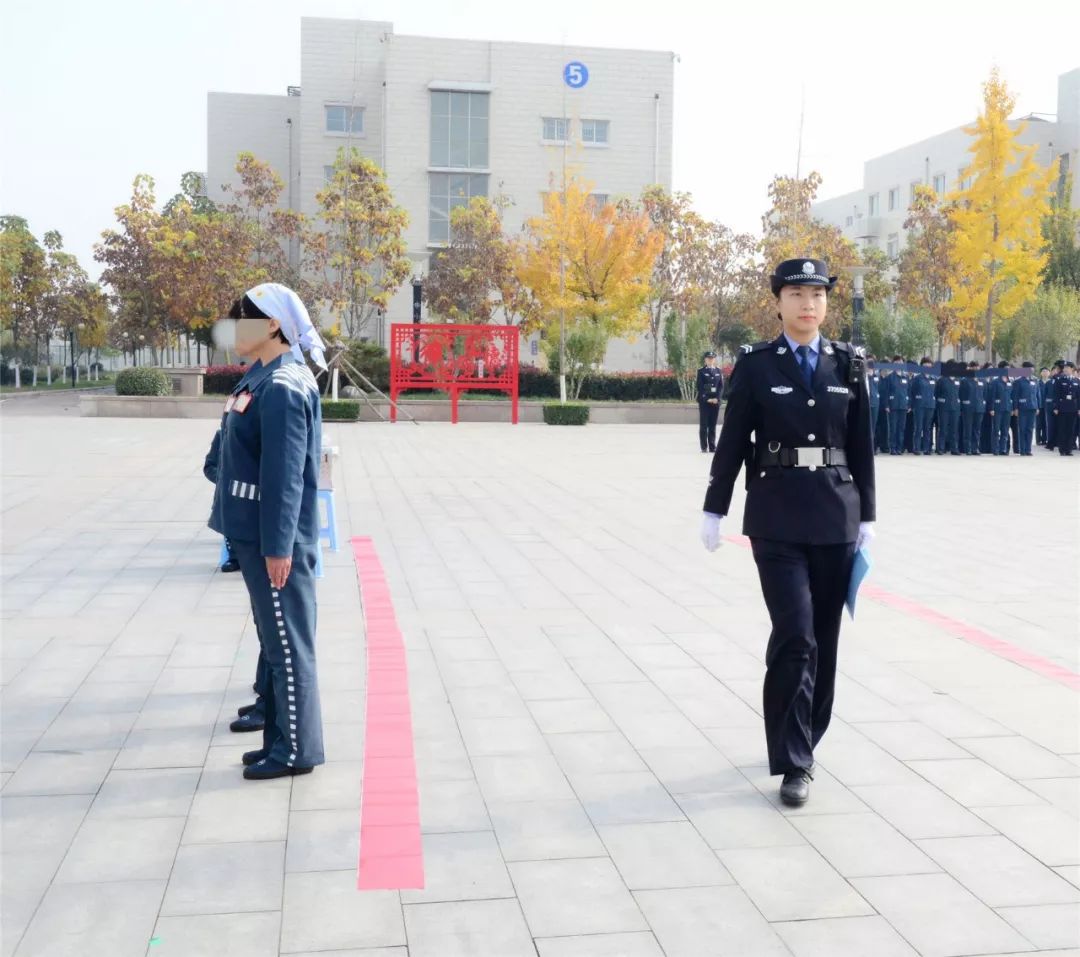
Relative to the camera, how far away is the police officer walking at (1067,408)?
23016 millimetres

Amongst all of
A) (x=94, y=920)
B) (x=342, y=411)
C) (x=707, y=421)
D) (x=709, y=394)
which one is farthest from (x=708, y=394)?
(x=94, y=920)

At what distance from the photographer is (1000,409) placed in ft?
74.7

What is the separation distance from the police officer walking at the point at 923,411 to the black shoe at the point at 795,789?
19.1 m

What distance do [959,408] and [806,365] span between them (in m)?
19.4

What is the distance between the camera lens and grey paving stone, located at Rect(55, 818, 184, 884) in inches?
144

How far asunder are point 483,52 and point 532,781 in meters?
51.1

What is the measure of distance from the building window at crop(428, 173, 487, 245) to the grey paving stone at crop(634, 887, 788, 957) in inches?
1965

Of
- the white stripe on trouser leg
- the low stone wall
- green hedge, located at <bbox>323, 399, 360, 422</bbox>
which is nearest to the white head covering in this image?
the white stripe on trouser leg

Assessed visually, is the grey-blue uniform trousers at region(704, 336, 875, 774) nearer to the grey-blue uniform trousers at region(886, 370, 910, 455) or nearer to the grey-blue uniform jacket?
the grey-blue uniform jacket

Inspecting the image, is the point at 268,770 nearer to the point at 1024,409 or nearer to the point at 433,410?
the point at 1024,409

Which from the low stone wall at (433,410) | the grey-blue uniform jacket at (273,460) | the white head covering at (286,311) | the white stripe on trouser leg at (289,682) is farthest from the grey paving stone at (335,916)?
the low stone wall at (433,410)

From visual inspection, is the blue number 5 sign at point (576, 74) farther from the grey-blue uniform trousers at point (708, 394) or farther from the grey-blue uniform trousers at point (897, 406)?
the grey-blue uniform trousers at point (708, 394)

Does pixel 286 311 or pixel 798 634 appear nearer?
pixel 798 634

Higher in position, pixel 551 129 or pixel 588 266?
pixel 551 129
